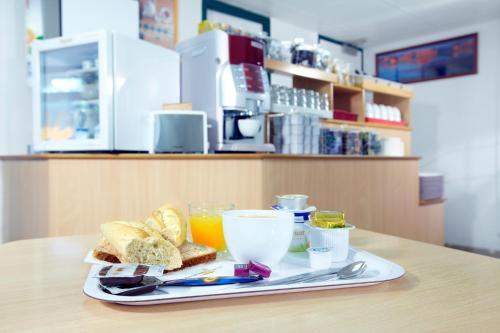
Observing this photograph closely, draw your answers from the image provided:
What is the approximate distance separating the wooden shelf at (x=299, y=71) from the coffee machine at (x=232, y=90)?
626 mm

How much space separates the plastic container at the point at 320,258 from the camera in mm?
689

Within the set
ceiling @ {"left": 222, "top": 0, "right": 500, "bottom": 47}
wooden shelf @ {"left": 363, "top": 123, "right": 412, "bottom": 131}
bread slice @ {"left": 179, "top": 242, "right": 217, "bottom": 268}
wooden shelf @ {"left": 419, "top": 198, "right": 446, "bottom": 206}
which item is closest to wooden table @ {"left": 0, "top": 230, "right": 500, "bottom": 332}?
bread slice @ {"left": 179, "top": 242, "right": 217, "bottom": 268}

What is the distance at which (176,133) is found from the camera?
242 cm

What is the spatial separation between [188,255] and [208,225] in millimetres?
155

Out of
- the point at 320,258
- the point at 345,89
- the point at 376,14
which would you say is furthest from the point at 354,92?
the point at 320,258

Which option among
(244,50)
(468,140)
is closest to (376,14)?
(468,140)

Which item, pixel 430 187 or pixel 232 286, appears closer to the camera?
pixel 232 286

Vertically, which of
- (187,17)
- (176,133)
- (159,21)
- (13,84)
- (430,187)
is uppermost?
(187,17)

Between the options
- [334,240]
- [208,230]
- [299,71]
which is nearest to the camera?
[334,240]

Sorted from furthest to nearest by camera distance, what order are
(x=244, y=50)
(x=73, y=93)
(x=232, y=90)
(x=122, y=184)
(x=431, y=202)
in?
1. (x=431, y=202)
2. (x=73, y=93)
3. (x=244, y=50)
4. (x=232, y=90)
5. (x=122, y=184)

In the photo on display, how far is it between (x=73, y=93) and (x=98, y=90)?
0.28 metres

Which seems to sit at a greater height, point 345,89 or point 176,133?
point 345,89

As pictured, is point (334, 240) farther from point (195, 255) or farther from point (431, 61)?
Answer: point (431, 61)

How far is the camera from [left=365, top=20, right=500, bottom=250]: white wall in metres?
5.02
